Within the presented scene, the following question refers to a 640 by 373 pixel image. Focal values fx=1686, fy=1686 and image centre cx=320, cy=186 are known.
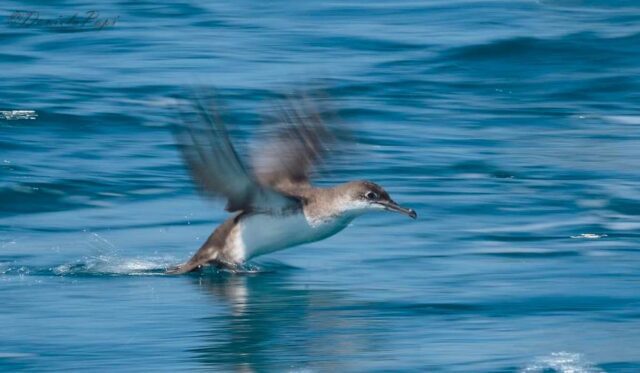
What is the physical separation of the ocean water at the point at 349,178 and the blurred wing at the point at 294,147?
0.18 m

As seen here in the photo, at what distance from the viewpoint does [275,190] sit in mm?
10195

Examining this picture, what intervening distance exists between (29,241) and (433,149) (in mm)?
4898

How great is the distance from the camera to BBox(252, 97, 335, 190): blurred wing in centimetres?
1045

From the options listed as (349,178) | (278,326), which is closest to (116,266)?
(278,326)

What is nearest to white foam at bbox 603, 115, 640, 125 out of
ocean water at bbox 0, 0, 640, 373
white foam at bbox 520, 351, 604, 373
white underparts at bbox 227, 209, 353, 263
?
ocean water at bbox 0, 0, 640, 373

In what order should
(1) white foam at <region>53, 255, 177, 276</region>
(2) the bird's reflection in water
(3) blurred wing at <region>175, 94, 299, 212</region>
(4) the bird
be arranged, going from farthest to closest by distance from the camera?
(1) white foam at <region>53, 255, 177, 276</region>
(4) the bird
(3) blurred wing at <region>175, 94, 299, 212</region>
(2) the bird's reflection in water

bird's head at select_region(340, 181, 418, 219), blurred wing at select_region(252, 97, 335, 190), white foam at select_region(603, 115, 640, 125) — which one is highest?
blurred wing at select_region(252, 97, 335, 190)

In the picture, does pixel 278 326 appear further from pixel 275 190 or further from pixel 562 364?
pixel 562 364

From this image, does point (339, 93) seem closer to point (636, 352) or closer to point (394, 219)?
point (394, 219)

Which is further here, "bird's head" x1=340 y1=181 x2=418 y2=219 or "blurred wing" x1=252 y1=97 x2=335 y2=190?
"blurred wing" x1=252 y1=97 x2=335 y2=190

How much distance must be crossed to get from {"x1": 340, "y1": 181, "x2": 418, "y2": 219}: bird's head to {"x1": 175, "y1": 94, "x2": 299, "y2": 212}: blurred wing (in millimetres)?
314

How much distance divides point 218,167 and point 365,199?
1.06m

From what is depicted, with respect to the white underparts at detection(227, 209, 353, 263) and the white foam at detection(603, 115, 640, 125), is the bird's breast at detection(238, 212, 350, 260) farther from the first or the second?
the white foam at detection(603, 115, 640, 125)

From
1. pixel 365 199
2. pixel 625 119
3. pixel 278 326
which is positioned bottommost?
pixel 625 119
